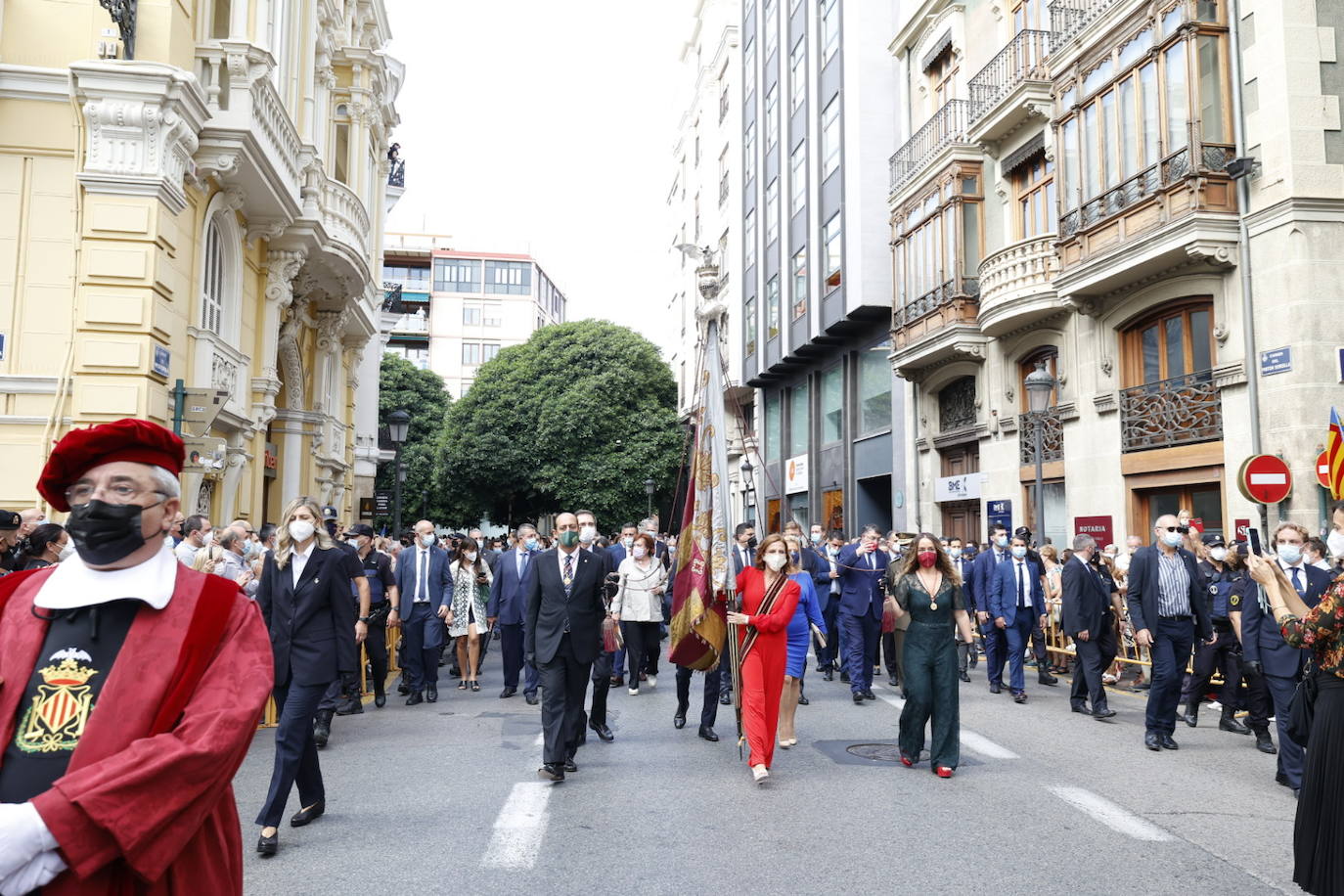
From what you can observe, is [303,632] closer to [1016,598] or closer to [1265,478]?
[1016,598]

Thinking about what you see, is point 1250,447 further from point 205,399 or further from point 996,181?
point 205,399

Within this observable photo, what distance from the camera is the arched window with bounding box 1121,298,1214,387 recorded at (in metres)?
16.8

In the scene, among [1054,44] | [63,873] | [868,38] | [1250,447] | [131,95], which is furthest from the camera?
[868,38]

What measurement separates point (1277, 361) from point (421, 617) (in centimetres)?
1217

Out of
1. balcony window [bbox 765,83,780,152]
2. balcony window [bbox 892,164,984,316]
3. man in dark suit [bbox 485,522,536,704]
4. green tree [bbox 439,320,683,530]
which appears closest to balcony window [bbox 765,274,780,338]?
balcony window [bbox 765,83,780,152]

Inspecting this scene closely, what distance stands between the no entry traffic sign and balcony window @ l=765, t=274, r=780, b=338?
76.2ft

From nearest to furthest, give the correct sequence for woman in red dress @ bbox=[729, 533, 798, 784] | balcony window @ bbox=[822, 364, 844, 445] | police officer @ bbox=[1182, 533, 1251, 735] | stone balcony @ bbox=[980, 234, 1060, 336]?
1. woman in red dress @ bbox=[729, 533, 798, 784]
2. police officer @ bbox=[1182, 533, 1251, 735]
3. stone balcony @ bbox=[980, 234, 1060, 336]
4. balcony window @ bbox=[822, 364, 844, 445]

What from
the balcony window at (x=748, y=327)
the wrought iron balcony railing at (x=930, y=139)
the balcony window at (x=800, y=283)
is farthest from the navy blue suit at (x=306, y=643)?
the balcony window at (x=748, y=327)

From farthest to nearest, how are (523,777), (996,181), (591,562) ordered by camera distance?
(996,181) < (591,562) < (523,777)

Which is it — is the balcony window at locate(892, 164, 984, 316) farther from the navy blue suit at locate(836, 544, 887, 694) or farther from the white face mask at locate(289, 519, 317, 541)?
the white face mask at locate(289, 519, 317, 541)

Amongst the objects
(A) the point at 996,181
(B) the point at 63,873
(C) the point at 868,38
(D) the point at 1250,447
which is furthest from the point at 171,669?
(C) the point at 868,38

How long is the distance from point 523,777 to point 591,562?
1708mm

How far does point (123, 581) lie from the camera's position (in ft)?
8.07

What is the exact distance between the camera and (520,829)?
629 cm
